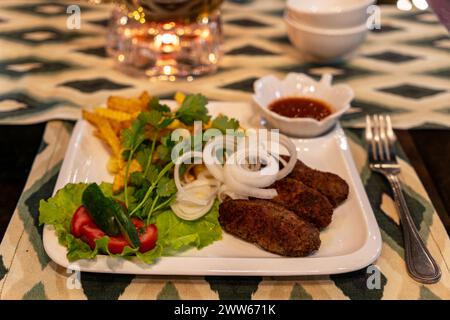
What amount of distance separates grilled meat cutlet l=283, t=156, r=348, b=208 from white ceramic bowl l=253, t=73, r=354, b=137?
31 cm

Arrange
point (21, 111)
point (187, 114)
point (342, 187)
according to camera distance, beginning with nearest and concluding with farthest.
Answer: point (342, 187)
point (187, 114)
point (21, 111)

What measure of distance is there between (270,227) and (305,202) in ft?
0.67

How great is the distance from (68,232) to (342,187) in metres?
1.03

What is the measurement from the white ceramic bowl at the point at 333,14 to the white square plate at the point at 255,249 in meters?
0.92

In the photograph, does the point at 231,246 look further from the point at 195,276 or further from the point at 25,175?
the point at 25,175

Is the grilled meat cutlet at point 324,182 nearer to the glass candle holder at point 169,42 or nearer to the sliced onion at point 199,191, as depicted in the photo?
the sliced onion at point 199,191

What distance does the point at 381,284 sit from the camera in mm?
1818

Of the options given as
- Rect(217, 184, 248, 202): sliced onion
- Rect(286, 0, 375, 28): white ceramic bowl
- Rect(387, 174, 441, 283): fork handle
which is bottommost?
Rect(387, 174, 441, 283): fork handle

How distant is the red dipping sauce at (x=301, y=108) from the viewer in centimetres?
258

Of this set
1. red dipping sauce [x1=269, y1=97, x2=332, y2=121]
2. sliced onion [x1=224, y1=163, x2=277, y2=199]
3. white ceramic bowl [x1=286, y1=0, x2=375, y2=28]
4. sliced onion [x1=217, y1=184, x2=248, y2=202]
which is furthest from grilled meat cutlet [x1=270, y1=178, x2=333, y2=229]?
white ceramic bowl [x1=286, y1=0, x2=375, y2=28]

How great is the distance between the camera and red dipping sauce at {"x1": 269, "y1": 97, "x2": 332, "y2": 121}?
2578 millimetres

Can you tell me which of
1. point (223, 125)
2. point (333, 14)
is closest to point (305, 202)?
point (223, 125)

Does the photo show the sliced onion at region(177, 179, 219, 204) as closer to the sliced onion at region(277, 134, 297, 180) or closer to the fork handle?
the sliced onion at region(277, 134, 297, 180)

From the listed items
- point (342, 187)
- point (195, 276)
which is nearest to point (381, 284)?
point (342, 187)
